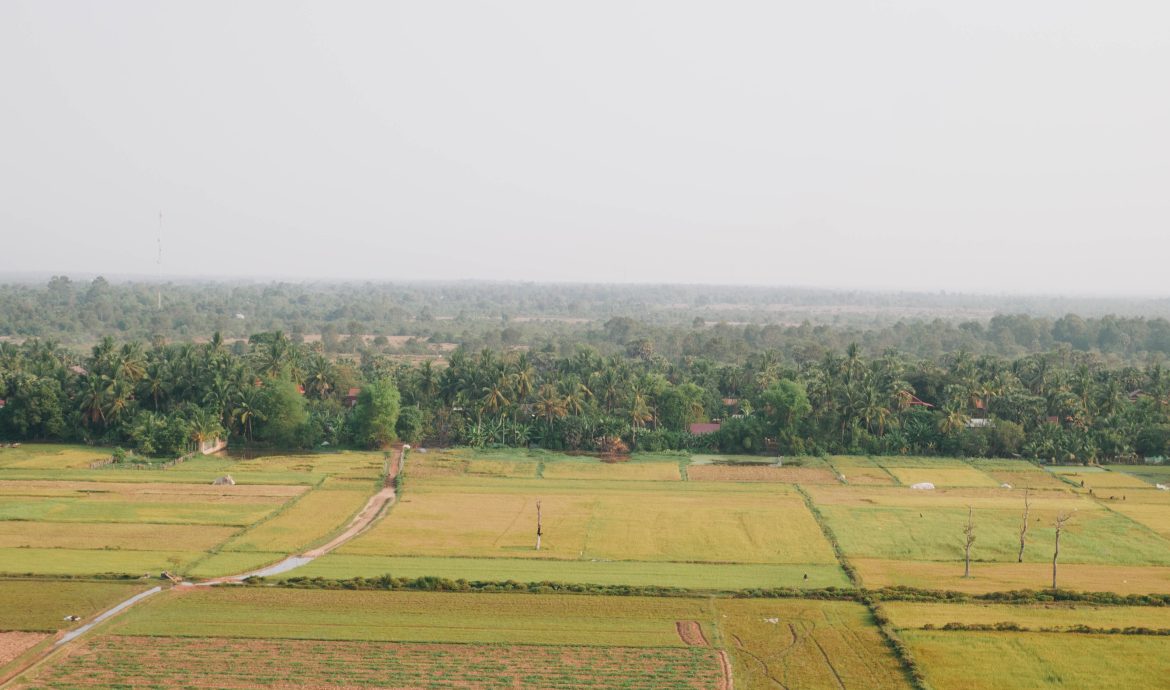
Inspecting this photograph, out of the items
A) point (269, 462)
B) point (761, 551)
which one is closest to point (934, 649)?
point (761, 551)

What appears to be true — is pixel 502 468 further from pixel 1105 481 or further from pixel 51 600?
pixel 1105 481

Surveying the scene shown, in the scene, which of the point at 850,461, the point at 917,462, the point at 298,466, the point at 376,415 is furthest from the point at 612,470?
the point at 917,462

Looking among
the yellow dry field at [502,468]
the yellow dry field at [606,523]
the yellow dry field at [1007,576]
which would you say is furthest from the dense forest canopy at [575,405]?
the yellow dry field at [1007,576]

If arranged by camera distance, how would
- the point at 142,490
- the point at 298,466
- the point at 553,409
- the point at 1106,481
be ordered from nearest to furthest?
the point at 142,490 < the point at 1106,481 < the point at 298,466 < the point at 553,409

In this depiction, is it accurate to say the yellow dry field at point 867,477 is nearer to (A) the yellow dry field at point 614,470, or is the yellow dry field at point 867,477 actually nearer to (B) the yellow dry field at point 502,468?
(A) the yellow dry field at point 614,470

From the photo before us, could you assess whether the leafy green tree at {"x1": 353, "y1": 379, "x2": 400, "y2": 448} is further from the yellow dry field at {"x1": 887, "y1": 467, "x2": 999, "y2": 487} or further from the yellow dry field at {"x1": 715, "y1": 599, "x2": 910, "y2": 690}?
the yellow dry field at {"x1": 715, "y1": 599, "x2": 910, "y2": 690}

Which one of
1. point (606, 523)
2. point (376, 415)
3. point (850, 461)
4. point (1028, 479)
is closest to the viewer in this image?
point (606, 523)
